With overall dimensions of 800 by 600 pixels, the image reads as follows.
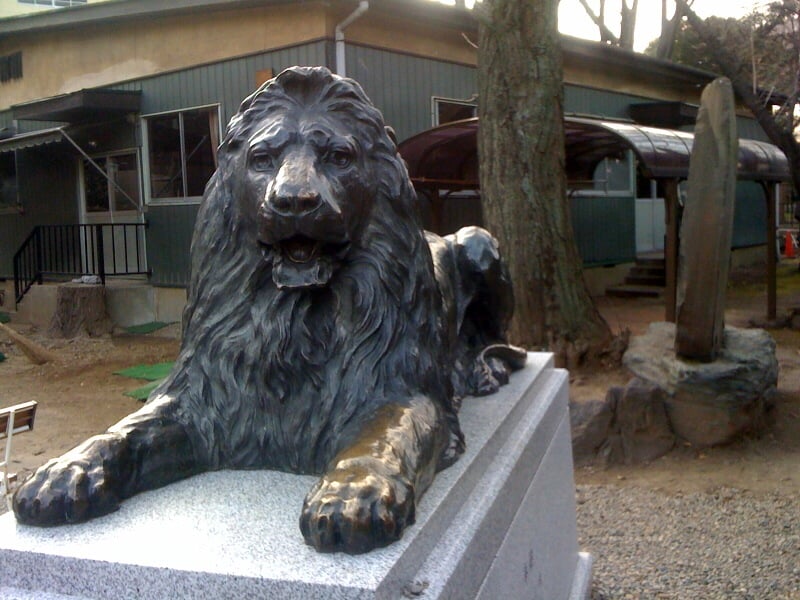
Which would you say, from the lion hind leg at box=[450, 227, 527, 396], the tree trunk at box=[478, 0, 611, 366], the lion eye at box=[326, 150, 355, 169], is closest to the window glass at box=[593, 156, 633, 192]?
the tree trunk at box=[478, 0, 611, 366]

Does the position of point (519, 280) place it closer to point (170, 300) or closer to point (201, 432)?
point (201, 432)

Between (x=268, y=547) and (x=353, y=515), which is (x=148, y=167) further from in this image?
(x=353, y=515)

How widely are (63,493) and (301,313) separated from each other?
75 centimetres

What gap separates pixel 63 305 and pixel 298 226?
463 inches

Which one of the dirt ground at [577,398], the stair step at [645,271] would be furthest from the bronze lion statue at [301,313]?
the stair step at [645,271]

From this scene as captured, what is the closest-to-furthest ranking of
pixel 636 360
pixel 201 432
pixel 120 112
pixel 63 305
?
pixel 201 432 → pixel 636 360 → pixel 63 305 → pixel 120 112

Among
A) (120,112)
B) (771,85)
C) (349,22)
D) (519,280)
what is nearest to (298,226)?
(519,280)

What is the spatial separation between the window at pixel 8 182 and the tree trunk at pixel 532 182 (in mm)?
13028

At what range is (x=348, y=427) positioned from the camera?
2277mm

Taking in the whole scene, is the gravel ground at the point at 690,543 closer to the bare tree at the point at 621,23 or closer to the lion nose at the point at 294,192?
the lion nose at the point at 294,192

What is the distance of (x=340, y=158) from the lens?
7.68ft

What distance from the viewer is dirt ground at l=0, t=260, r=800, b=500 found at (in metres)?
6.35

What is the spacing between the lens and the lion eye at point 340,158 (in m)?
2.32

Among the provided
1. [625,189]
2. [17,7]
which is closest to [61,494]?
[625,189]
